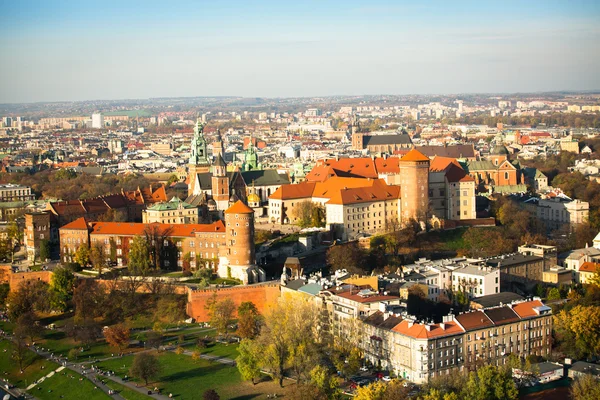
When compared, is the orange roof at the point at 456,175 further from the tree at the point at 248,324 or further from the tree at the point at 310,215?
the tree at the point at 248,324

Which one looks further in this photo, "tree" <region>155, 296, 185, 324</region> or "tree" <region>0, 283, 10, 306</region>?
"tree" <region>0, 283, 10, 306</region>

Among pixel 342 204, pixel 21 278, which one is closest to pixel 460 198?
pixel 342 204

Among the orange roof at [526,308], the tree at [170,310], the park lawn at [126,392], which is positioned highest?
the orange roof at [526,308]

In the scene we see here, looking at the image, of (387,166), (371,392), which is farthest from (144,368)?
(387,166)

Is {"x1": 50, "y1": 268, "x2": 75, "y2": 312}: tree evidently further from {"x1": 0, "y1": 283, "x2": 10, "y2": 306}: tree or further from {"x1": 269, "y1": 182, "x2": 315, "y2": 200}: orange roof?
{"x1": 269, "y1": 182, "x2": 315, "y2": 200}: orange roof

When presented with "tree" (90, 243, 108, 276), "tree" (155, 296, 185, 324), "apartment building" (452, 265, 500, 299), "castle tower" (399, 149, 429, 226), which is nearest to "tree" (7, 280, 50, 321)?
"tree" (90, 243, 108, 276)

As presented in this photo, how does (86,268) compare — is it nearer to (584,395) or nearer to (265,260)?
(265,260)

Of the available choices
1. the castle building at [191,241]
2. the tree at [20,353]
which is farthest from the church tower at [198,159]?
the tree at [20,353]

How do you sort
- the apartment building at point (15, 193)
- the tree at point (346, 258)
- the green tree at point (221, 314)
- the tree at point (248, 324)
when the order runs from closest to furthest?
1. the tree at point (248, 324)
2. the green tree at point (221, 314)
3. the tree at point (346, 258)
4. the apartment building at point (15, 193)
